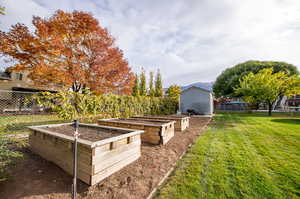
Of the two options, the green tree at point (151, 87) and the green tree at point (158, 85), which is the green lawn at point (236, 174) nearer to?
the green tree at point (151, 87)

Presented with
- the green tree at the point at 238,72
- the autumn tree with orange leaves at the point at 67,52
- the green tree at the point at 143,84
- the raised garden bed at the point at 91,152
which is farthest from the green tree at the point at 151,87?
the raised garden bed at the point at 91,152

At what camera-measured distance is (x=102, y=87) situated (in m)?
8.16

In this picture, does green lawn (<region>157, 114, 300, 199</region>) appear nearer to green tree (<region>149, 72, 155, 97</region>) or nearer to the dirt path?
the dirt path

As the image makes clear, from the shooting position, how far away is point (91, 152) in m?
1.95

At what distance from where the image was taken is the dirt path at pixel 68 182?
1.81 metres

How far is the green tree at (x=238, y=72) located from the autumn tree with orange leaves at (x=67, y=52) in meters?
21.3

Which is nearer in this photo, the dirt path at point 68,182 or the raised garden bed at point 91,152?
the dirt path at point 68,182

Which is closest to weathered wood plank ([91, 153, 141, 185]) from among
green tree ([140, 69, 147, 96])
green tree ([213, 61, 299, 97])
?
green tree ([140, 69, 147, 96])

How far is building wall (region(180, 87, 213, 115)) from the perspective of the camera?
15125 mm

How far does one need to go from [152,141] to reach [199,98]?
1314 centimetres

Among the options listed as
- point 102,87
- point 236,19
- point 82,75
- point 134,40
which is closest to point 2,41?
point 82,75

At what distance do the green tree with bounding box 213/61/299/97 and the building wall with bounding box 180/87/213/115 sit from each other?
9.02 meters

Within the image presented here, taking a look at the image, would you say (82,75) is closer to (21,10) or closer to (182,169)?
(21,10)

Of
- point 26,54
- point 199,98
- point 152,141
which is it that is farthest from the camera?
point 199,98
